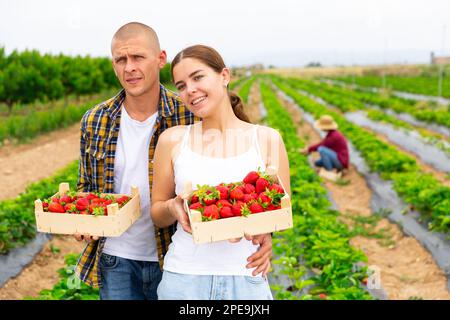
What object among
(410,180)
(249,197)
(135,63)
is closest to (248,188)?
(249,197)

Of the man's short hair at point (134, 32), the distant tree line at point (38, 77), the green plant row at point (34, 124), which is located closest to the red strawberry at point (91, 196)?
the man's short hair at point (134, 32)

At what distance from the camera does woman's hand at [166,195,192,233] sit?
191 cm

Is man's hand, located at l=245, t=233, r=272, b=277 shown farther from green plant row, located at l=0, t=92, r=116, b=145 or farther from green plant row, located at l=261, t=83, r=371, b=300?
green plant row, located at l=0, t=92, r=116, b=145

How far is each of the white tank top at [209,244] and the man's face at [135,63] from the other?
33 centimetres

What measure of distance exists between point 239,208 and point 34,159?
371 inches

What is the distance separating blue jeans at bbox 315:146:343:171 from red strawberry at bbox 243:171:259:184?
7106 millimetres

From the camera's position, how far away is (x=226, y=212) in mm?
1930

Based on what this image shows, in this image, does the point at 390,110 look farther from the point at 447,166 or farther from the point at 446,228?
the point at 446,228

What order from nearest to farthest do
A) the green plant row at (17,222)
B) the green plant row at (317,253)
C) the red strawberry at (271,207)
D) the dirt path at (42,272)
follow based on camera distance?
the red strawberry at (271,207) < the green plant row at (317,253) < the dirt path at (42,272) < the green plant row at (17,222)

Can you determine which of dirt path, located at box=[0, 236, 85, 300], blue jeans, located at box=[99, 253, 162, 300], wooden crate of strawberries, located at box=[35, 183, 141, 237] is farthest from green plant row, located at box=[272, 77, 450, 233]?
wooden crate of strawberries, located at box=[35, 183, 141, 237]

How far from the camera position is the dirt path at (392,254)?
16.2ft

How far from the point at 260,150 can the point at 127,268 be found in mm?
819

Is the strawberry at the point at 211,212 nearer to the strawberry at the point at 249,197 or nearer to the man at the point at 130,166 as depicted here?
the strawberry at the point at 249,197
